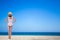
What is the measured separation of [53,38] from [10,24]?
7.17ft

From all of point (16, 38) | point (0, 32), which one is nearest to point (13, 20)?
point (16, 38)

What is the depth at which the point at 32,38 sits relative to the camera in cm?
510

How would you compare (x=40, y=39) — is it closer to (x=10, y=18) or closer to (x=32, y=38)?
(x=32, y=38)

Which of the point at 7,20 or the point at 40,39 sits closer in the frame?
the point at 7,20

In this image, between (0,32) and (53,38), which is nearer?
(53,38)

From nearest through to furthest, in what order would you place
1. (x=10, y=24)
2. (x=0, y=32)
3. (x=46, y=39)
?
(x=10, y=24) < (x=46, y=39) < (x=0, y=32)

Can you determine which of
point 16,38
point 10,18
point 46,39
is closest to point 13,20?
point 10,18

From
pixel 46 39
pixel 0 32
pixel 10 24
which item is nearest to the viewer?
pixel 10 24

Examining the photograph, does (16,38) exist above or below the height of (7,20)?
below

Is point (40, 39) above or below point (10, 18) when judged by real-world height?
below

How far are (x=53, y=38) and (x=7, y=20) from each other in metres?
2.25

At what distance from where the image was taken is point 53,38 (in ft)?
16.7

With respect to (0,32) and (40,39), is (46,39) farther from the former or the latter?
(0,32)

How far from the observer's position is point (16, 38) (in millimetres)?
5047
